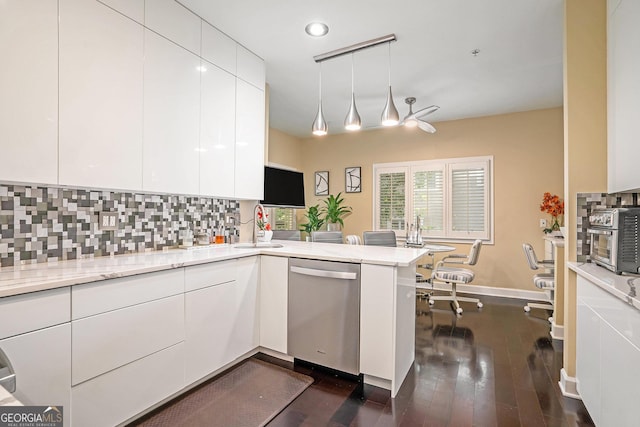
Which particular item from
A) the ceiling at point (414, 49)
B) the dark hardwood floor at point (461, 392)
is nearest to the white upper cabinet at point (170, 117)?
the ceiling at point (414, 49)

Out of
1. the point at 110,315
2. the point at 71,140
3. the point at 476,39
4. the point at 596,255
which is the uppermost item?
the point at 476,39

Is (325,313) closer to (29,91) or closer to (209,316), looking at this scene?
(209,316)

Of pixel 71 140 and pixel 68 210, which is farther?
pixel 68 210

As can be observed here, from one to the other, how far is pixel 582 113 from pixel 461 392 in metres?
2.13

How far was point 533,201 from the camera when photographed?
4664 millimetres

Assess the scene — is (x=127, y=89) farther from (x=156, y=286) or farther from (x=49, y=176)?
(x=156, y=286)

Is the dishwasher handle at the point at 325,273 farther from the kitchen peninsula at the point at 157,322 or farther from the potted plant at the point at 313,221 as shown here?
the potted plant at the point at 313,221

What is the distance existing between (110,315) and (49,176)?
857mm

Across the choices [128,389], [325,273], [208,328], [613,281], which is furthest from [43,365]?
[613,281]

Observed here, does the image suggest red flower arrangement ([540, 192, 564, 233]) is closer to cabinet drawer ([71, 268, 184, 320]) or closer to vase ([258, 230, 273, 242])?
vase ([258, 230, 273, 242])

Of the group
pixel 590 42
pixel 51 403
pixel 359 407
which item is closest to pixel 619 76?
pixel 590 42

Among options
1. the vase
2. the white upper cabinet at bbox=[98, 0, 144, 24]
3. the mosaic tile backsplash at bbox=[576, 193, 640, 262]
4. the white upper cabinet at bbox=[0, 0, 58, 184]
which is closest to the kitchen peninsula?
the vase

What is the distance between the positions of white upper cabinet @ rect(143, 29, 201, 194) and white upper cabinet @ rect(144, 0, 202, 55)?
0.06m

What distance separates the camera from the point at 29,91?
5.52ft
